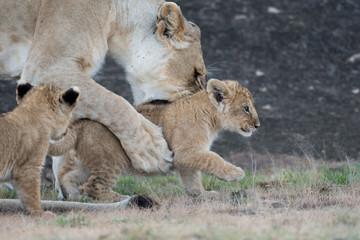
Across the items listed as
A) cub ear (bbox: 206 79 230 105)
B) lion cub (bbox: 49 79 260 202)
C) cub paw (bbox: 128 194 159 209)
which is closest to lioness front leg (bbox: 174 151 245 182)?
lion cub (bbox: 49 79 260 202)

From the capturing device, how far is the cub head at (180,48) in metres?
7.03

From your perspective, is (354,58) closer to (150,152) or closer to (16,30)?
(150,152)

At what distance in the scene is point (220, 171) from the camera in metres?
6.36

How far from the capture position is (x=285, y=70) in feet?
42.3

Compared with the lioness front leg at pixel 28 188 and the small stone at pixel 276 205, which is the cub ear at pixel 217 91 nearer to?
the small stone at pixel 276 205

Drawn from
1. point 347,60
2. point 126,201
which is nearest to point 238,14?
point 347,60

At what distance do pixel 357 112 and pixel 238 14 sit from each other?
4.72m

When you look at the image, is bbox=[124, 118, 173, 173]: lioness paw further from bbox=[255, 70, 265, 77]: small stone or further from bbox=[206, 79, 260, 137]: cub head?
bbox=[255, 70, 265, 77]: small stone

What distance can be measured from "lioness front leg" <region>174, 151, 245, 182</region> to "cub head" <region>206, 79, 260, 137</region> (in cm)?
47

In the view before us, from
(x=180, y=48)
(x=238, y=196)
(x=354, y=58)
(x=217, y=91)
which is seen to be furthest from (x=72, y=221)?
(x=354, y=58)

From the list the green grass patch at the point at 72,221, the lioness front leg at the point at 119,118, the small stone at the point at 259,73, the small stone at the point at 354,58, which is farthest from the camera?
the small stone at the point at 354,58

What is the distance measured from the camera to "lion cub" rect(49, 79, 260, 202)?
630 centimetres

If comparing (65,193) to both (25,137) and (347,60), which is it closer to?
(25,137)

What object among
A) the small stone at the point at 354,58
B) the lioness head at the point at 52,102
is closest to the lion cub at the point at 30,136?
the lioness head at the point at 52,102
